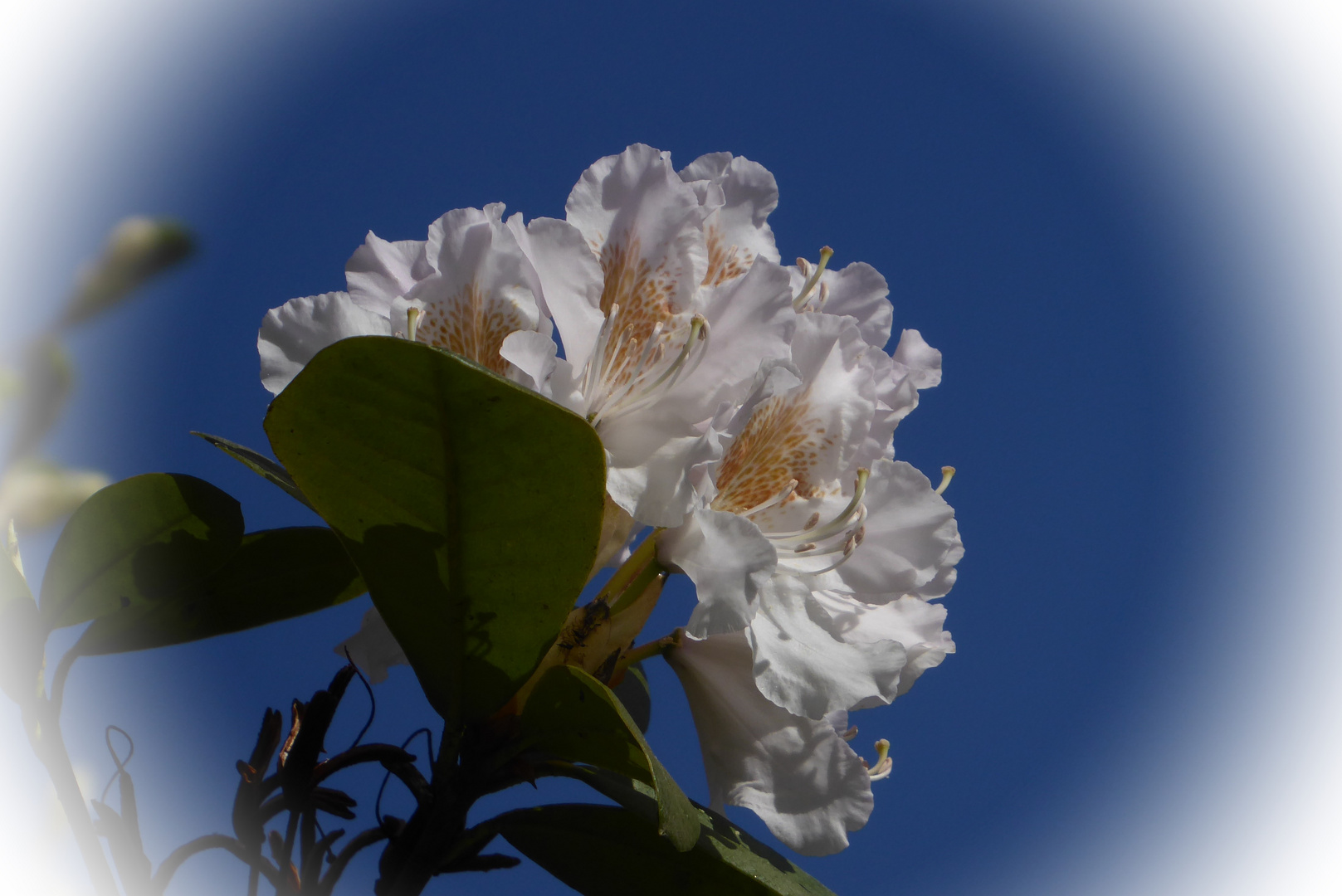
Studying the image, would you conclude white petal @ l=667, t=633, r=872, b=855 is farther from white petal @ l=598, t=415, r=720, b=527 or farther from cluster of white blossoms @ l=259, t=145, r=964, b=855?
white petal @ l=598, t=415, r=720, b=527

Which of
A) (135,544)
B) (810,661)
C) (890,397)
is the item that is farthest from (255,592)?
(890,397)

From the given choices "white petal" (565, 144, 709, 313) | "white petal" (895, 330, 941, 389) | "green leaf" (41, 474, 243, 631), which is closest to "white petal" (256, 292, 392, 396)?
"green leaf" (41, 474, 243, 631)

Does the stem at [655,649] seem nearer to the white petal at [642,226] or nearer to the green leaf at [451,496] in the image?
the green leaf at [451,496]

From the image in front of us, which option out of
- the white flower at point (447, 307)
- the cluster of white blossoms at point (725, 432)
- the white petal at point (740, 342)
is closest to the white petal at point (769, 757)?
the cluster of white blossoms at point (725, 432)

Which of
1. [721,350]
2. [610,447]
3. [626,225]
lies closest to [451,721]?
[610,447]

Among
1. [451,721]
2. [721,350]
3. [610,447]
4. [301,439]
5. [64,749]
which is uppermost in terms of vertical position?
[721,350]

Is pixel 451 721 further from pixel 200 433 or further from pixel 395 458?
pixel 200 433
